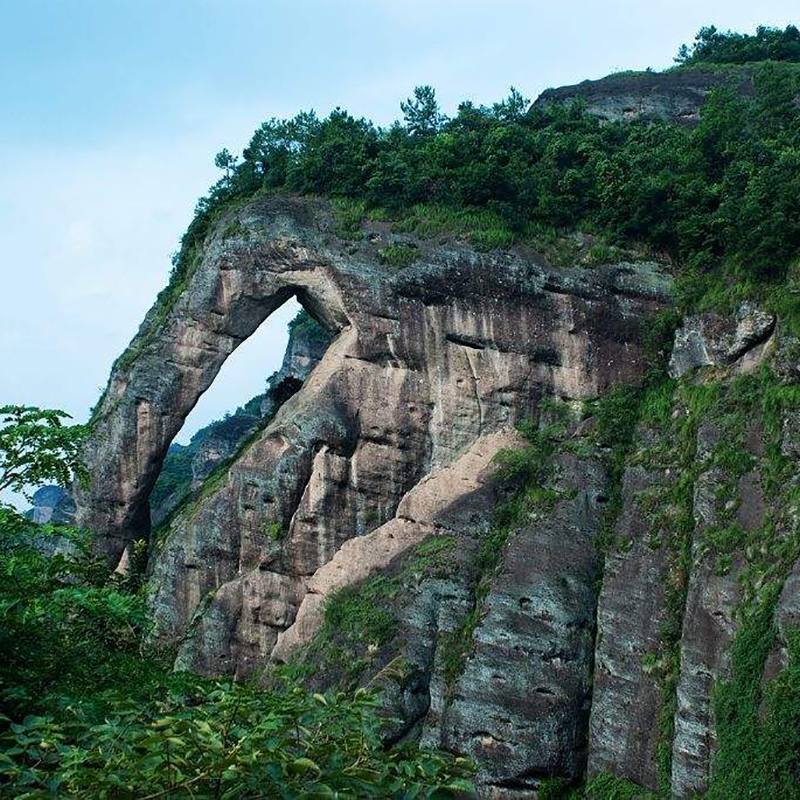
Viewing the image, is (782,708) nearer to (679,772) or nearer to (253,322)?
(679,772)

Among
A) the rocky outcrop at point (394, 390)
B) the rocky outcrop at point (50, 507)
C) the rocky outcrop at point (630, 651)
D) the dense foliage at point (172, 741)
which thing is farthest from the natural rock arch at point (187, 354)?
the dense foliage at point (172, 741)

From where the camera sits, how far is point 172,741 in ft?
19.2

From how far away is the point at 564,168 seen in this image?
29.8 metres

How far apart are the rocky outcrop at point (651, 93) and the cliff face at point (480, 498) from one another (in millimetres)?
13409

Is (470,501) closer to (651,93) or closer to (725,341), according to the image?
(725,341)

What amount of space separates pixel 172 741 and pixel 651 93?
37.7 meters

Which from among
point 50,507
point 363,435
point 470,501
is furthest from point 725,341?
point 50,507

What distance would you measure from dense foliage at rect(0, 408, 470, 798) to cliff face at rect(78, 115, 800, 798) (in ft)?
42.8

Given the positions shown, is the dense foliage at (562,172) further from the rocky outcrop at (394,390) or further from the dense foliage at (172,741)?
the dense foliage at (172,741)

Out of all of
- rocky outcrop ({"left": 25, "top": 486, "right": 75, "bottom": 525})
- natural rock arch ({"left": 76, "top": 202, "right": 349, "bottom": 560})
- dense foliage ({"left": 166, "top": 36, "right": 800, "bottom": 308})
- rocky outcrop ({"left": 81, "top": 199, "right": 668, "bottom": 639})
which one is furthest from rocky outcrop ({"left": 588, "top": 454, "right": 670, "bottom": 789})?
rocky outcrop ({"left": 25, "top": 486, "right": 75, "bottom": 525})

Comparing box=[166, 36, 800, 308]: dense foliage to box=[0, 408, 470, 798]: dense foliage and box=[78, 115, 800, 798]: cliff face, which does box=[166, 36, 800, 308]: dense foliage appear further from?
box=[0, 408, 470, 798]: dense foliage

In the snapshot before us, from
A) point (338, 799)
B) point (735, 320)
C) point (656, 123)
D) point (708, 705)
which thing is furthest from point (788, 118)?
point (338, 799)

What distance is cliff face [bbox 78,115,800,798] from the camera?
21031 millimetres

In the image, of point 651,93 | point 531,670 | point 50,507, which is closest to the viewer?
point 531,670
